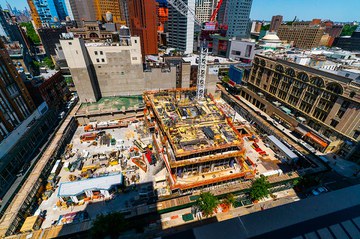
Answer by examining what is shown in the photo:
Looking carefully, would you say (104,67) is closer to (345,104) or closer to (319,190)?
(319,190)

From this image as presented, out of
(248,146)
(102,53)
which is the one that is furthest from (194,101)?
(102,53)

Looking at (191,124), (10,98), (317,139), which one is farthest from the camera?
(317,139)

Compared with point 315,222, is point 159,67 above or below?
below

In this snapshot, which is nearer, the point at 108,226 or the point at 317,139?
the point at 108,226

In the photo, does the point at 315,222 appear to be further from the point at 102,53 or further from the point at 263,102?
the point at 102,53

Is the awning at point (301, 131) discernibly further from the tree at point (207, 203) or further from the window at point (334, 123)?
the tree at point (207, 203)

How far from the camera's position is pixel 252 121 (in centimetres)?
7988

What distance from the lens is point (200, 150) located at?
1763 inches

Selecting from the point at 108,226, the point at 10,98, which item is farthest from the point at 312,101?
the point at 10,98

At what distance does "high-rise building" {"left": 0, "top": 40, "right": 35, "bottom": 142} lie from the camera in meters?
51.5

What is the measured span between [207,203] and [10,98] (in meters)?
67.1

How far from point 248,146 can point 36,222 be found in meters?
68.0

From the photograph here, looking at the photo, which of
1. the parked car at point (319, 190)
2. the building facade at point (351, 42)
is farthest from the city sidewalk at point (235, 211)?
the building facade at point (351, 42)

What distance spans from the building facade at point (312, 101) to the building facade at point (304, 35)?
140006 millimetres
